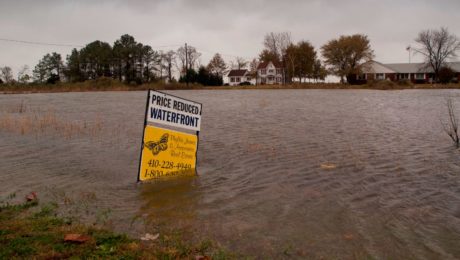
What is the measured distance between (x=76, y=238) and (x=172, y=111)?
13.5 ft

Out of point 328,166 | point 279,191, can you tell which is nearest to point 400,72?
point 328,166

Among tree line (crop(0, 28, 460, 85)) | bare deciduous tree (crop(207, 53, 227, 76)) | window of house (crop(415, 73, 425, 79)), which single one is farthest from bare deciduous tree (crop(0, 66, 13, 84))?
window of house (crop(415, 73, 425, 79))

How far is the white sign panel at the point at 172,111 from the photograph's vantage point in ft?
25.9

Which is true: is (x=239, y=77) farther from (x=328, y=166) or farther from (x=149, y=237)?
(x=149, y=237)

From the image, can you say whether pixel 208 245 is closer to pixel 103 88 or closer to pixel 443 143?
pixel 443 143

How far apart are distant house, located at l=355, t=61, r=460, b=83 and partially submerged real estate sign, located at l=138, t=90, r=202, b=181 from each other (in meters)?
108

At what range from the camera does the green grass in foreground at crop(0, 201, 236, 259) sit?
→ 4311 millimetres

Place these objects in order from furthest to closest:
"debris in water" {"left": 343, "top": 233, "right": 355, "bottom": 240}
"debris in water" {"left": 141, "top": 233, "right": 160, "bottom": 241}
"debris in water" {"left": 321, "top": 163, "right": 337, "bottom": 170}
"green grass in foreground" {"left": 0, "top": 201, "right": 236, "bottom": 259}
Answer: "debris in water" {"left": 321, "top": 163, "right": 337, "bottom": 170} < "debris in water" {"left": 343, "top": 233, "right": 355, "bottom": 240} < "debris in water" {"left": 141, "top": 233, "right": 160, "bottom": 241} < "green grass in foreground" {"left": 0, "top": 201, "right": 236, "bottom": 259}

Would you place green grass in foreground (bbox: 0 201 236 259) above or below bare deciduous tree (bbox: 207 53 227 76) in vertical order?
below

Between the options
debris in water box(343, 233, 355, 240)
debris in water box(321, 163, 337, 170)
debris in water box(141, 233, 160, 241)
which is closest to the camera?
debris in water box(141, 233, 160, 241)

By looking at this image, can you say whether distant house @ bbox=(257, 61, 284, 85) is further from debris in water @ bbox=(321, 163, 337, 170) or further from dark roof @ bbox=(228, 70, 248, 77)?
debris in water @ bbox=(321, 163, 337, 170)

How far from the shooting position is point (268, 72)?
13300 cm

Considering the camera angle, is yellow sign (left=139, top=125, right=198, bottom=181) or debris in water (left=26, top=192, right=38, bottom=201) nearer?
debris in water (left=26, top=192, right=38, bottom=201)

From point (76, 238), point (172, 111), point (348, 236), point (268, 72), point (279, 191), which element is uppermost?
point (268, 72)
